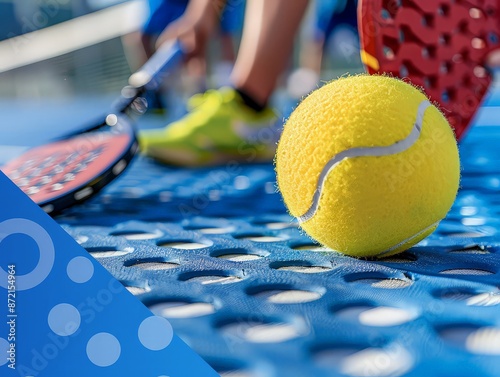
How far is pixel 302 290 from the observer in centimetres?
68

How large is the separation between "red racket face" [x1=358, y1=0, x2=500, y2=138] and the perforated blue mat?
219 mm

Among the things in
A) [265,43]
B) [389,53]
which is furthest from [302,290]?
[265,43]

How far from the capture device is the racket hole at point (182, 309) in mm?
617

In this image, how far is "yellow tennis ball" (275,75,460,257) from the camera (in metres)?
0.74

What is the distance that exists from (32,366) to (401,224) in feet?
1.48

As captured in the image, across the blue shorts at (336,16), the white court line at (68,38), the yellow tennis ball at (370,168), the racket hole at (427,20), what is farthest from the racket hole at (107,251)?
the white court line at (68,38)

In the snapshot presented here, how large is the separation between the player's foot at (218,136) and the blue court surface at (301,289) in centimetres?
52

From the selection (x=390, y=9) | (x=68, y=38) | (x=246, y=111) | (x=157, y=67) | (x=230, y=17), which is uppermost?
(x=390, y=9)

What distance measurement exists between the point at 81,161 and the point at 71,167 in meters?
0.03

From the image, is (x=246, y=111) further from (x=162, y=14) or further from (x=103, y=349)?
(x=162, y=14)

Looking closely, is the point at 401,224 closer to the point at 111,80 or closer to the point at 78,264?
the point at 78,264

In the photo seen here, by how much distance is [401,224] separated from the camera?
2.45 feet

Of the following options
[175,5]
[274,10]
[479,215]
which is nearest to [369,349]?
[479,215]

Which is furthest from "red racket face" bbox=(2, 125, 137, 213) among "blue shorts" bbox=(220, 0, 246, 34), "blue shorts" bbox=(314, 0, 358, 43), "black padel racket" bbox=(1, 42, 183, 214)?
"blue shorts" bbox=(220, 0, 246, 34)
